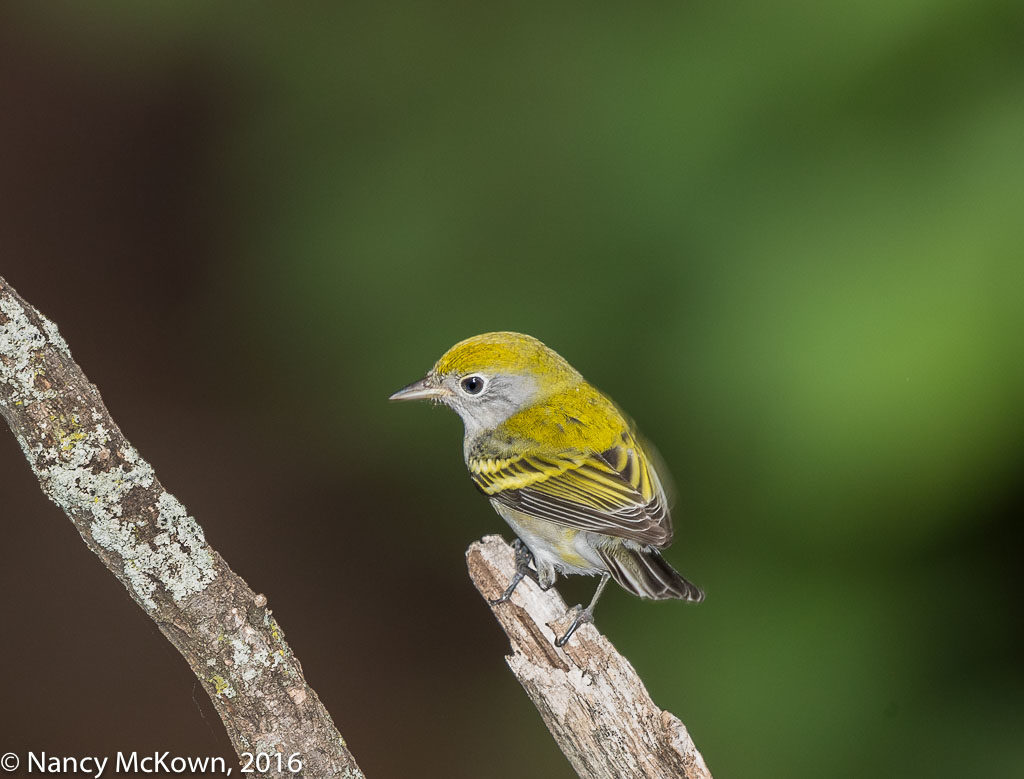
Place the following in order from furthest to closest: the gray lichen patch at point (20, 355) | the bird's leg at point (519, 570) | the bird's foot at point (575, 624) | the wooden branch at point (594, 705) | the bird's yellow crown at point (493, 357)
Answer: the bird's yellow crown at point (493, 357), the bird's leg at point (519, 570), the bird's foot at point (575, 624), the wooden branch at point (594, 705), the gray lichen patch at point (20, 355)

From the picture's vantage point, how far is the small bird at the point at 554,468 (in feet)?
10.8

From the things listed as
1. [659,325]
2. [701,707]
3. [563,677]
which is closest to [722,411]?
[659,325]

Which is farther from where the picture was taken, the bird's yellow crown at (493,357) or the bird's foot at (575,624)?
the bird's yellow crown at (493,357)

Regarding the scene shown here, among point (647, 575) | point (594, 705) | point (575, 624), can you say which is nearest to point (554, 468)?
point (647, 575)

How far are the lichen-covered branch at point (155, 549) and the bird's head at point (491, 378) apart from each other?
125 centimetres

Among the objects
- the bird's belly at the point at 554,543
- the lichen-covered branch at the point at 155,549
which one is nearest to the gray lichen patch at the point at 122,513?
the lichen-covered branch at the point at 155,549

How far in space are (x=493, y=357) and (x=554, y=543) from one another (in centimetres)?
62

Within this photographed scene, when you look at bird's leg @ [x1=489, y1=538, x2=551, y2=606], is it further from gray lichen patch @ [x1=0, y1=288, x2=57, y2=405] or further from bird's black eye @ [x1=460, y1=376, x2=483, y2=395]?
gray lichen patch @ [x1=0, y1=288, x2=57, y2=405]

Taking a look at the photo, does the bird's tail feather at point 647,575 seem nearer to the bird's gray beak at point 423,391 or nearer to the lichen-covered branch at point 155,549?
the bird's gray beak at point 423,391

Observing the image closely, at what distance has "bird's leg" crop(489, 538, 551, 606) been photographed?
323cm

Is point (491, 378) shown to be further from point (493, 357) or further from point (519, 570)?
point (519, 570)

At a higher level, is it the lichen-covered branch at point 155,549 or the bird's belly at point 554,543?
the lichen-covered branch at point 155,549

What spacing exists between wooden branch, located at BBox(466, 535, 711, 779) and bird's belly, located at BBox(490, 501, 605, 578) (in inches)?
13.7

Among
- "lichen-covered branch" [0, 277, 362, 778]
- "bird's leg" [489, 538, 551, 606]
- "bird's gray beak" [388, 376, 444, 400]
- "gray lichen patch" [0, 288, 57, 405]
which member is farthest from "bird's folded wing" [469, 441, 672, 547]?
"gray lichen patch" [0, 288, 57, 405]
